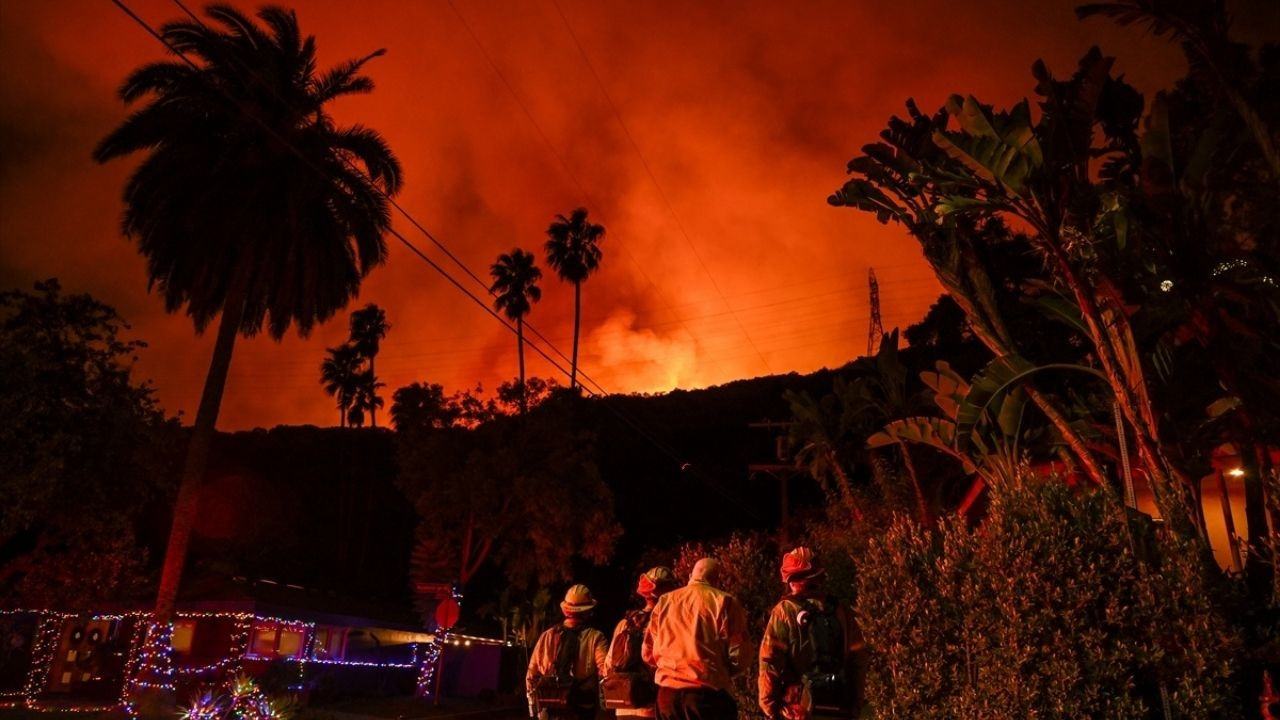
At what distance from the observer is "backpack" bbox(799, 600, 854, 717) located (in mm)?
5719

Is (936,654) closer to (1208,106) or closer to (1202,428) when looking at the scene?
(1202,428)

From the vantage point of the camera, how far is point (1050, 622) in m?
7.60

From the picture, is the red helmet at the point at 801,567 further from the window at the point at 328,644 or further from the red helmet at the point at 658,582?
the window at the point at 328,644

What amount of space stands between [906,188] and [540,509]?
25.9 meters

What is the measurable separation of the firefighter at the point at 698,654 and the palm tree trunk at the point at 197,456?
18688mm

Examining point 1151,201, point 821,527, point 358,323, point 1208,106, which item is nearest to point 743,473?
point 358,323

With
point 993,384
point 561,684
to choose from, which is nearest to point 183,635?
point 561,684

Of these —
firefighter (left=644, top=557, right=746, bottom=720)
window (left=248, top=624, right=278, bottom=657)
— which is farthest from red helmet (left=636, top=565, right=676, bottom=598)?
window (left=248, top=624, right=278, bottom=657)

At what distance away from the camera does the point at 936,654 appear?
8195 millimetres

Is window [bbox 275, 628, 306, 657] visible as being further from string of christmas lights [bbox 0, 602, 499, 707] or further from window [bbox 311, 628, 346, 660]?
window [bbox 311, 628, 346, 660]

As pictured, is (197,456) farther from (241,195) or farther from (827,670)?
(827,670)

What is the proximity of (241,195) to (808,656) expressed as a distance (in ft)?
69.3

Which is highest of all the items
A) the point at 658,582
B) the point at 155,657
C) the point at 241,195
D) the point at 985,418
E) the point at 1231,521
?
the point at 241,195

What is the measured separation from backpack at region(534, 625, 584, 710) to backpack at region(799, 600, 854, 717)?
2536mm
